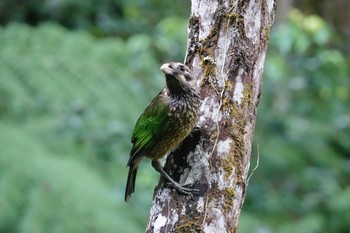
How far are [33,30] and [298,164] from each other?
89.5 inches

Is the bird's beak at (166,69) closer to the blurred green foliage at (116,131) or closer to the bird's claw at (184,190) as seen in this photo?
the bird's claw at (184,190)

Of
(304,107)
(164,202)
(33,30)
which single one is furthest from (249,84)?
(304,107)

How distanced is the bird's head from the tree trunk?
0.18 ft

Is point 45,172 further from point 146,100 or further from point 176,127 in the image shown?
point 176,127

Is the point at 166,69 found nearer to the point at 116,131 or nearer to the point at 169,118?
the point at 169,118

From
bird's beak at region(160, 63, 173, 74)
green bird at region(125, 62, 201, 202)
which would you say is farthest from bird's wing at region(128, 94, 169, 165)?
bird's beak at region(160, 63, 173, 74)

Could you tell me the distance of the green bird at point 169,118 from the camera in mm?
2836

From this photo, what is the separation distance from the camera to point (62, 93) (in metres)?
5.37

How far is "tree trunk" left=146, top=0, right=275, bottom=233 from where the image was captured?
273 centimetres

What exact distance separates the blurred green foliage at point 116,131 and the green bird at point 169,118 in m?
1.56

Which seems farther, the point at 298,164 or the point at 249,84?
the point at 298,164

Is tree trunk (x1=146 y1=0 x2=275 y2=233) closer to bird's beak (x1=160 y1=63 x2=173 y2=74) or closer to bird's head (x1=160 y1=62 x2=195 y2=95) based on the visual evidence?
bird's head (x1=160 y1=62 x2=195 y2=95)

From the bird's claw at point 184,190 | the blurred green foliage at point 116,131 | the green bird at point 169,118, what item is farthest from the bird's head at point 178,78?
the blurred green foliage at point 116,131

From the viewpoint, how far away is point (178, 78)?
288 centimetres
